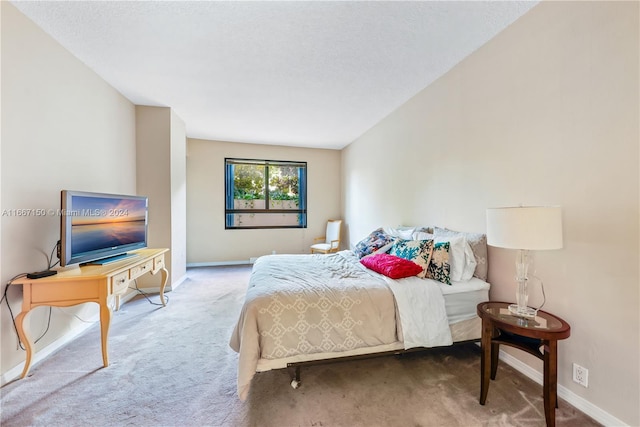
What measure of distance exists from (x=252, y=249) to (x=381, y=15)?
15.2 feet

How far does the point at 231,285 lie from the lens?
391 centimetres

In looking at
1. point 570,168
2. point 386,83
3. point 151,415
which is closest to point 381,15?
point 386,83

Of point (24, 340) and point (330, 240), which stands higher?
point (330, 240)

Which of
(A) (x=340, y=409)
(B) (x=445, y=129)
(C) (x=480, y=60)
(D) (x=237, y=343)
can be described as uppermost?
(C) (x=480, y=60)

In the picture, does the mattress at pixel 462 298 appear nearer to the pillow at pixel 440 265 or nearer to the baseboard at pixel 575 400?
the pillow at pixel 440 265

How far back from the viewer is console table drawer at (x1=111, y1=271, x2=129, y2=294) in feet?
6.47

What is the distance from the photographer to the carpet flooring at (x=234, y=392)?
1.45 meters

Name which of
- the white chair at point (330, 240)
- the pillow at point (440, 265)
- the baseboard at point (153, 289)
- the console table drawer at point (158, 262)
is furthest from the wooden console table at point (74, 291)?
the white chair at point (330, 240)

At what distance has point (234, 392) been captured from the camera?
1.67 m

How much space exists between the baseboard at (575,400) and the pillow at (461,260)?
0.69m

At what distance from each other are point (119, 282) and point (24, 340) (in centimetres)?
61

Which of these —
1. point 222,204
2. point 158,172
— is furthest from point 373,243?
point 222,204

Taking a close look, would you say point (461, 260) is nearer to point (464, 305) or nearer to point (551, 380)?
point (464, 305)

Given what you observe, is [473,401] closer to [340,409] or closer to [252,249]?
[340,409]
